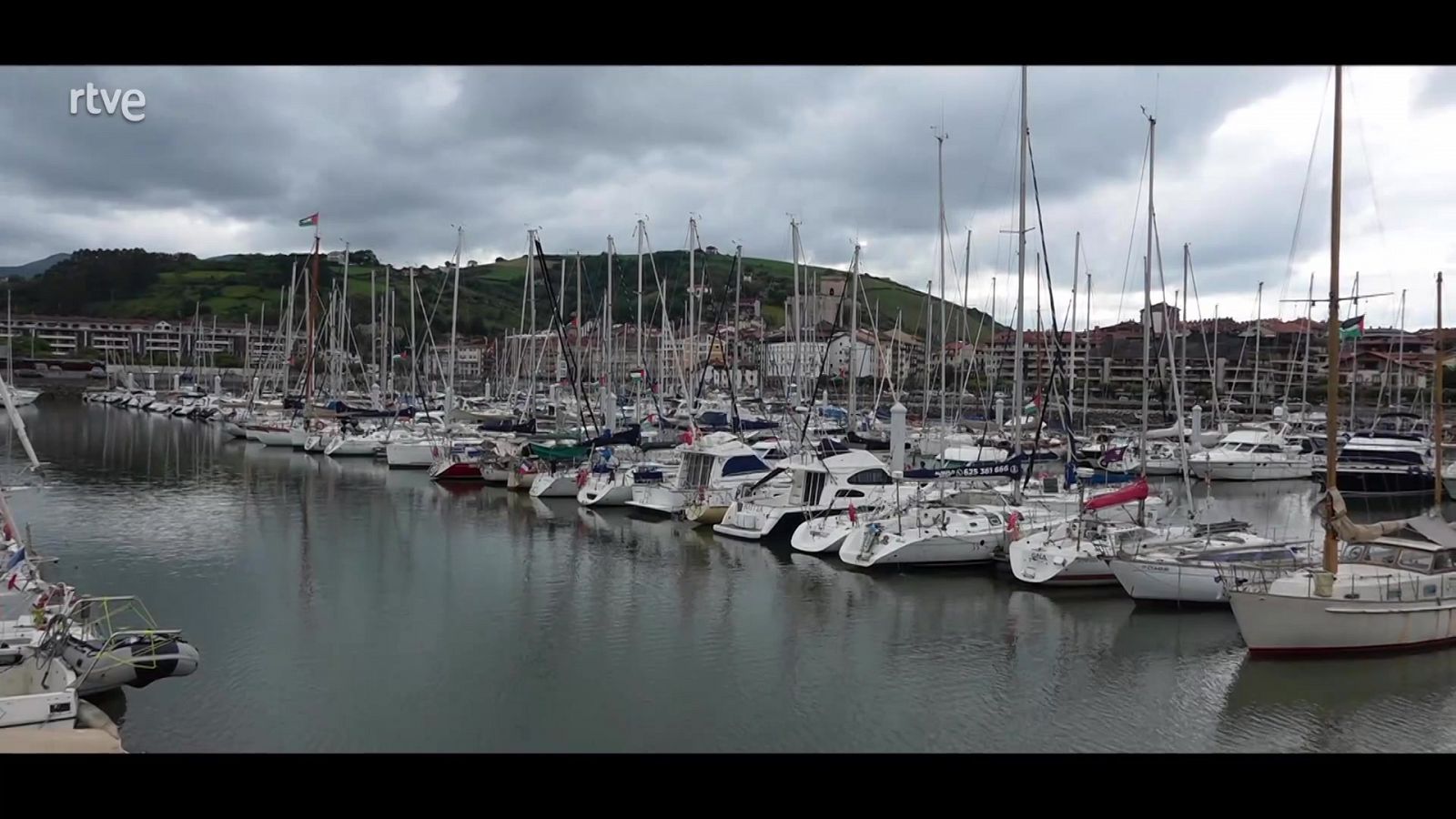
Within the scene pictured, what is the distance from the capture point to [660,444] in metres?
29.3

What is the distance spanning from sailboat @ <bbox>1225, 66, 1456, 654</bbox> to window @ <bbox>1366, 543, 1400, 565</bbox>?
17.6 inches

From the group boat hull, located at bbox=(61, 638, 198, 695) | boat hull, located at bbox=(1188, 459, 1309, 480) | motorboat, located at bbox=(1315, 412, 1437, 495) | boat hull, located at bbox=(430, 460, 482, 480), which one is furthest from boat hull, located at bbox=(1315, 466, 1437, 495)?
boat hull, located at bbox=(61, 638, 198, 695)

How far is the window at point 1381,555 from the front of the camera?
42.0 ft

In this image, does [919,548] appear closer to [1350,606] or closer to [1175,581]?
[1175,581]

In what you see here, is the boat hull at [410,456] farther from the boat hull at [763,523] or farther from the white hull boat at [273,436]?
the boat hull at [763,523]

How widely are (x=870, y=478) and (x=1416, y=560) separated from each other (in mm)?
9572

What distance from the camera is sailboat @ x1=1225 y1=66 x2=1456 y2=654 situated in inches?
447

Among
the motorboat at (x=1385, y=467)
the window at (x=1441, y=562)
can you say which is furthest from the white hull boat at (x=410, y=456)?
the window at (x=1441, y=562)

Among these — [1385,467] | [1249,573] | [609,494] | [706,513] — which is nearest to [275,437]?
[609,494]

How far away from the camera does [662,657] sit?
11891 mm

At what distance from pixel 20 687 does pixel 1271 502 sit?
27934 mm

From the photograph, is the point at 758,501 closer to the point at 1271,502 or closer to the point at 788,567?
the point at 788,567
